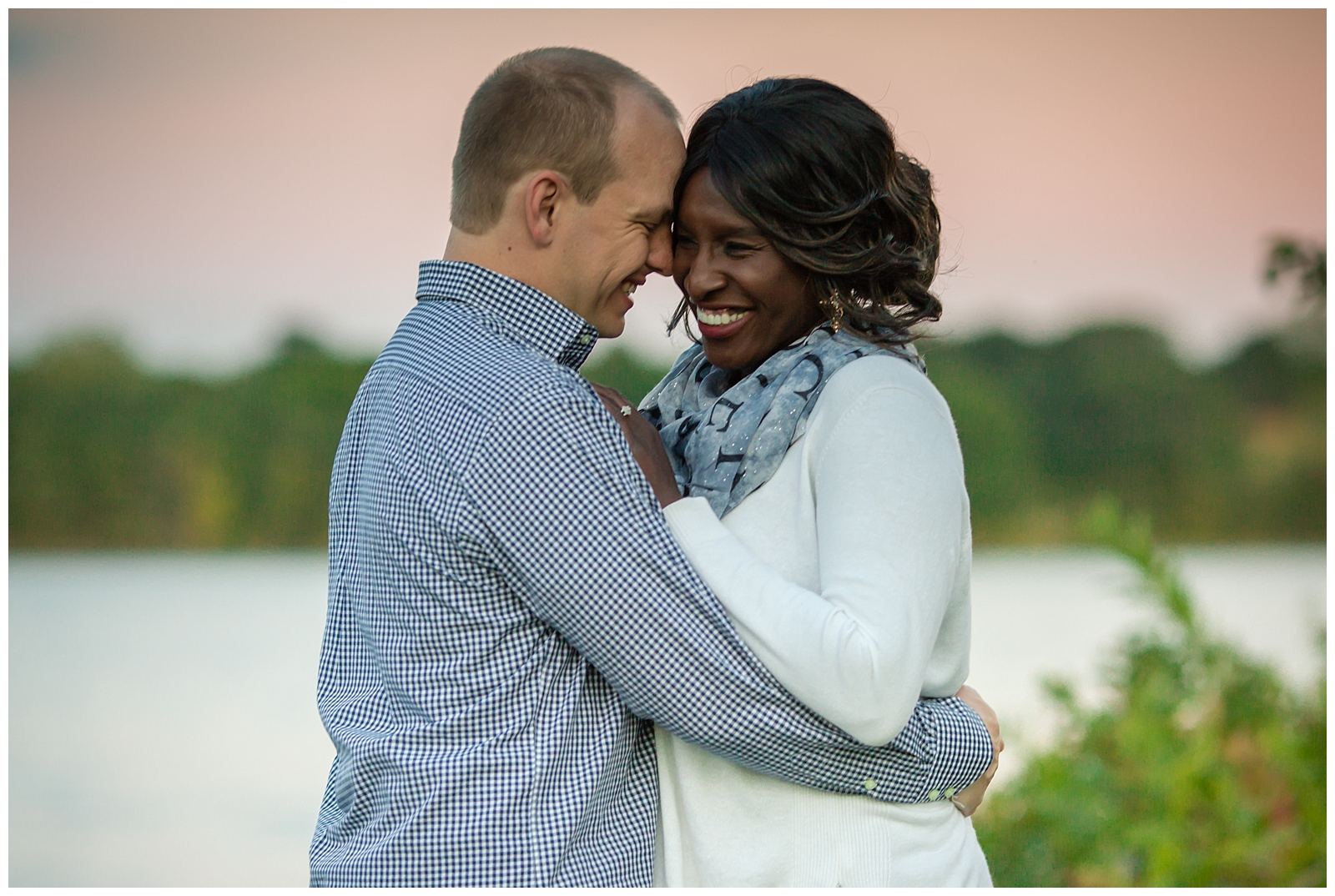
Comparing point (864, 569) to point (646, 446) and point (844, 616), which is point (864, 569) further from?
point (646, 446)

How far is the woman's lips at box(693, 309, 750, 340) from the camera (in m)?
1.85

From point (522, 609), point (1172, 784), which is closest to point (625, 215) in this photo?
point (522, 609)

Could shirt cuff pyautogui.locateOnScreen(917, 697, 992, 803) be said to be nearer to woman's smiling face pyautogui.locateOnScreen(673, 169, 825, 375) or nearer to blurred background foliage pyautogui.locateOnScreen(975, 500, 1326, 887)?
woman's smiling face pyautogui.locateOnScreen(673, 169, 825, 375)

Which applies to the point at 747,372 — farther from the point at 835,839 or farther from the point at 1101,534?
the point at 1101,534

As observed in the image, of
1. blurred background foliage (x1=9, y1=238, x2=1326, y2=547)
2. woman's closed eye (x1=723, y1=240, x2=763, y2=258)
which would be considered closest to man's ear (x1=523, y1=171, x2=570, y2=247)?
woman's closed eye (x1=723, y1=240, x2=763, y2=258)

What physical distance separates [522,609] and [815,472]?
0.44 metres

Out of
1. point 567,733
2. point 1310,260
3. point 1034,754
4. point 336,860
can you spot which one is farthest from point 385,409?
point 1034,754

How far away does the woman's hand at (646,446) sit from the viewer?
1629 millimetres

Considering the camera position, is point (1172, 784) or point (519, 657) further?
point (1172, 784)

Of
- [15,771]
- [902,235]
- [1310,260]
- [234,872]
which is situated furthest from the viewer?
[15,771]

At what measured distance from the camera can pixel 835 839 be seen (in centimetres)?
161

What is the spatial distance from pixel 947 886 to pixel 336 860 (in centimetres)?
85

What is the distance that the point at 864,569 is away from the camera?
1.47m

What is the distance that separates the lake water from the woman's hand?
103 inches
